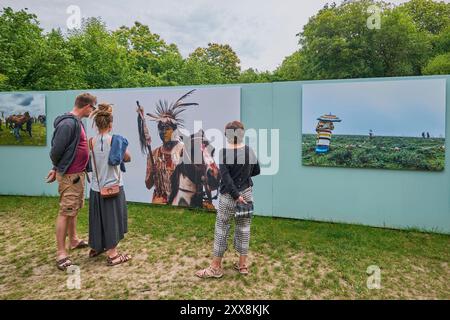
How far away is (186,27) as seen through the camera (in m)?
34.0

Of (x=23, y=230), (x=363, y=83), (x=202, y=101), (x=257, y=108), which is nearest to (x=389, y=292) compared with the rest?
(x=363, y=83)

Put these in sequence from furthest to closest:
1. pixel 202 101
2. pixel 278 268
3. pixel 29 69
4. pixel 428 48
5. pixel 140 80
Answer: pixel 428 48 → pixel 140 80 → pixel 29 69 → pixel 202 101 → pixel 278 268

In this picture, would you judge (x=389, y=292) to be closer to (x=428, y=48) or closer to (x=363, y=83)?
(x=363, y=83)

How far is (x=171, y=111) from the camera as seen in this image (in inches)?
257

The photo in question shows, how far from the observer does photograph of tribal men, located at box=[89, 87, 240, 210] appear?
6.23 m

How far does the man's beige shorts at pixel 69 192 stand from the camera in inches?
157

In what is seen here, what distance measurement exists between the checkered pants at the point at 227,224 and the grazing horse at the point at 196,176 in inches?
103

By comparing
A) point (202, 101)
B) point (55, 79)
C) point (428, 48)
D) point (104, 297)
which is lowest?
point (104, 297)

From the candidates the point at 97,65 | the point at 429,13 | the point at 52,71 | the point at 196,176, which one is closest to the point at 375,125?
the point at 196,176

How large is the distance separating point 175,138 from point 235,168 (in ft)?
10.6

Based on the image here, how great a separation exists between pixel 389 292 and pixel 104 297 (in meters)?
2.78

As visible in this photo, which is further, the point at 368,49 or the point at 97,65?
the point at 368,49

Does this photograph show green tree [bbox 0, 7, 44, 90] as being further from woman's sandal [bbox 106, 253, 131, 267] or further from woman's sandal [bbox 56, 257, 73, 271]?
woman's sandal [bbox 106, 253, 131, 267]

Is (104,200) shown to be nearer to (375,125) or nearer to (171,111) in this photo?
(171,111)
